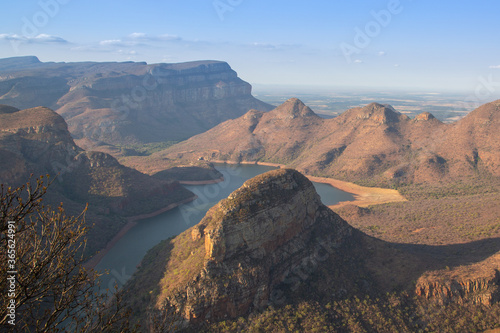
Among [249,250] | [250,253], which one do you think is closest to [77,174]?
[249,250]

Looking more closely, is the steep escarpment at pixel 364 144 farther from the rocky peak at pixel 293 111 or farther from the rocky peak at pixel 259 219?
the rocky peak at pixel 259 219

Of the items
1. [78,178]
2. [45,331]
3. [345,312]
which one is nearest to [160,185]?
[78,178]

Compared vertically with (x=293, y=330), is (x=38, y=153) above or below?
above

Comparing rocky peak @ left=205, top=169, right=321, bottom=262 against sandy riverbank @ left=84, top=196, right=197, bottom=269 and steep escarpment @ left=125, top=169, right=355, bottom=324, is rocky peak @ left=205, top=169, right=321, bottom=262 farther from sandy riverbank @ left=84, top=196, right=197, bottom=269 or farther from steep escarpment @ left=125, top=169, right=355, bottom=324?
sandy riverbank @ left=84, top=196, right=197, bottom=269

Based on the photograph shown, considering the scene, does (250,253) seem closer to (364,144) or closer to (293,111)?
(364,144)

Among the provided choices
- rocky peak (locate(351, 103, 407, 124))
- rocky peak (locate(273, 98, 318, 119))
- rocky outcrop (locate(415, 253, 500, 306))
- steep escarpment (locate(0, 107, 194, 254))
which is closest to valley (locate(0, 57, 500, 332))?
rocky outcrop (locate(415, 253, 500, 306))

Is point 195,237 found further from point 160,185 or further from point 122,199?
point 160,185
